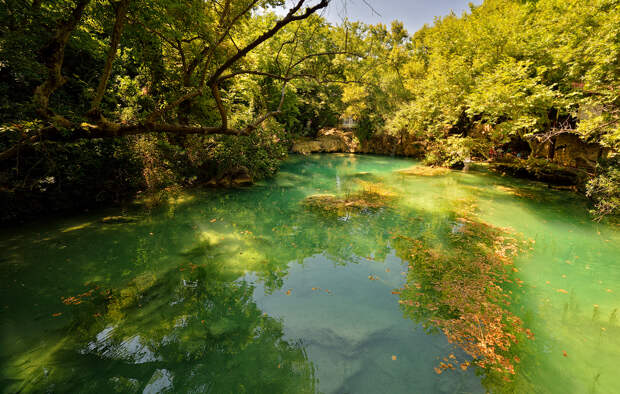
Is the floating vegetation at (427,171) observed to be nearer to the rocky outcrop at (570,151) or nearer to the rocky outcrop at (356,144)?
the rocky outcrop at (570,151)

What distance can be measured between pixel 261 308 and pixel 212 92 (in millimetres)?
4322

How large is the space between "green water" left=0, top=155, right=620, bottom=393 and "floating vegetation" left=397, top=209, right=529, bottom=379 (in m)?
0.20

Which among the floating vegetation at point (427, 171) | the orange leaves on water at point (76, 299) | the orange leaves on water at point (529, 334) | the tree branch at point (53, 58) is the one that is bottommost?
the orange leaves on water at point (529, 334)

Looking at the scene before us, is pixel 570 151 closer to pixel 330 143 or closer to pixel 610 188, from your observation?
pixel 610 188

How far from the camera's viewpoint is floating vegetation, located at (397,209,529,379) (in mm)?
3588

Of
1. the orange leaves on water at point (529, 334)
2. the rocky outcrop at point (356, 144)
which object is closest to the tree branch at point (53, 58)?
the orange leaves on water at point (529, 334)

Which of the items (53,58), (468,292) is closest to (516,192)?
(468,292)

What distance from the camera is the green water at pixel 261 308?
122 inches

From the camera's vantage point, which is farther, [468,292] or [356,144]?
[356,144]

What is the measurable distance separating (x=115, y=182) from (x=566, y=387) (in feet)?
39.0

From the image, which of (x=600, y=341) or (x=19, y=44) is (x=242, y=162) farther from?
(x=600, y=341)

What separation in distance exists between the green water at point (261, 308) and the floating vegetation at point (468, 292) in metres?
0.20

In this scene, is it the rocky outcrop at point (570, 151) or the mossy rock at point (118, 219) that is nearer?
the mossy rock at point (118, 219)

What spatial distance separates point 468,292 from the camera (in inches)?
190
